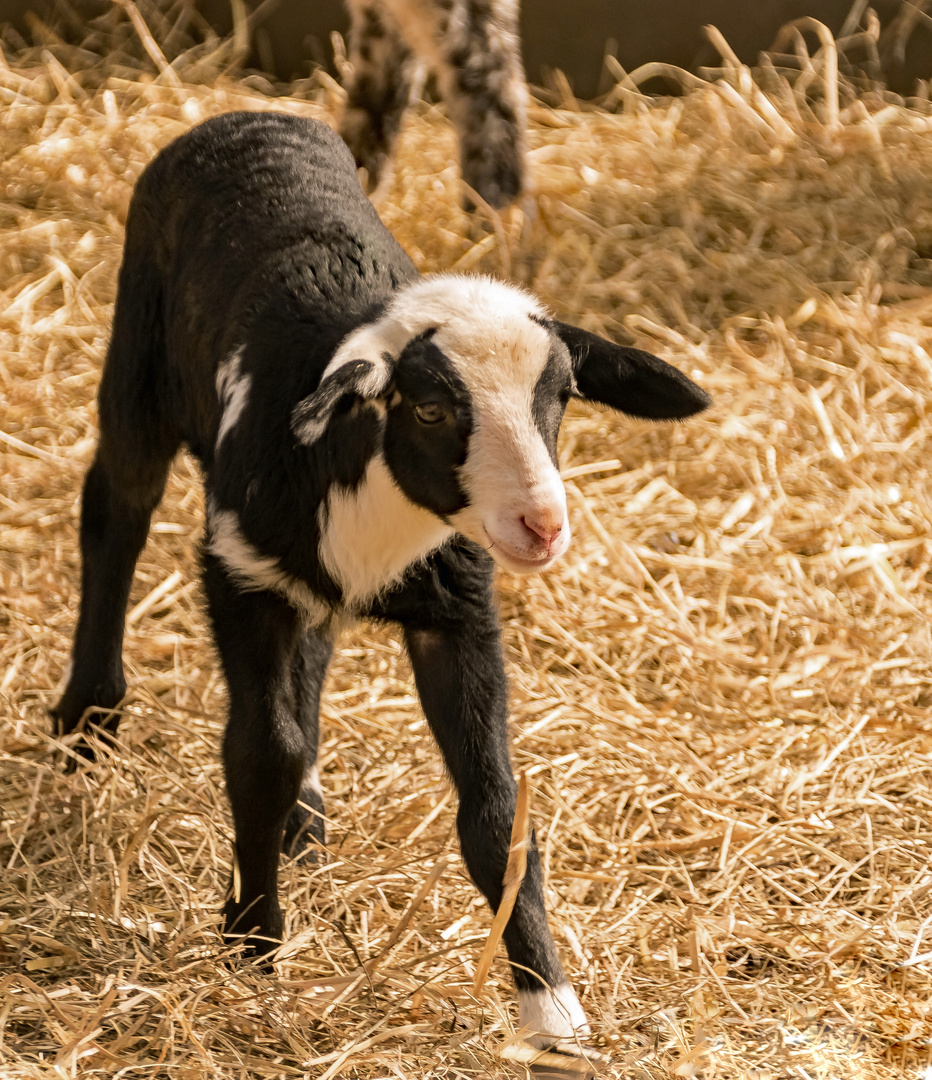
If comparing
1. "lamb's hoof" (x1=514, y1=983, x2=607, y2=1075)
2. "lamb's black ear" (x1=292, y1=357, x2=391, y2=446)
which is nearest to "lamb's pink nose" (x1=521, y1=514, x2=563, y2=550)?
"lamb's black ear" (x1=292, y1=357, x2=391, y2=446)

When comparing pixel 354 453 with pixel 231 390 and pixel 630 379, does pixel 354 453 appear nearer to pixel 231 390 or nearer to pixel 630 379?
pixel 231 390

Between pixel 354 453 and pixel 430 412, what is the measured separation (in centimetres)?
25

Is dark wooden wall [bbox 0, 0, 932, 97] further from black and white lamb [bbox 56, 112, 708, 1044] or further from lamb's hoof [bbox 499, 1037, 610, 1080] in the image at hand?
lamb's hoof [bbox 499, 1037, 610, 1080]

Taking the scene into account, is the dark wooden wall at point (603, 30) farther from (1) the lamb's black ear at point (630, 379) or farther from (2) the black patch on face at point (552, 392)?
(2) the black patch on face at point (552, 392)

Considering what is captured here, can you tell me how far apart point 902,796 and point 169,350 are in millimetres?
2198

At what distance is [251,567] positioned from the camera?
2779mm

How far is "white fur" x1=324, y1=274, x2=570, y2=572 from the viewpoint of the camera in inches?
95.9

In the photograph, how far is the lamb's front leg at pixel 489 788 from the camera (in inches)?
109

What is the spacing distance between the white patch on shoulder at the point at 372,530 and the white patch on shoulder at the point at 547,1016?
2.85 feet

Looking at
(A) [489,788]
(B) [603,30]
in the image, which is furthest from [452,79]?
(A) [489,788]

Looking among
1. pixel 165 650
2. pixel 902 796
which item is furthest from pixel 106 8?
pixel 902 796

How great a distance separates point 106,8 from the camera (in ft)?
24.8

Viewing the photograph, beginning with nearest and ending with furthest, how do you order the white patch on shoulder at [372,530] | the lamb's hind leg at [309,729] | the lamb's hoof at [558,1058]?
the lamb's hoof at [558,1058] → the white patch on shoulder at [372,530] → the lamb's hind leg at [309,729]

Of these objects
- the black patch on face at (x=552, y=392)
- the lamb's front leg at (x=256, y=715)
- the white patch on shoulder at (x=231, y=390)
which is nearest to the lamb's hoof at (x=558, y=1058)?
the lamb's front leg at (x=256, y=715)
